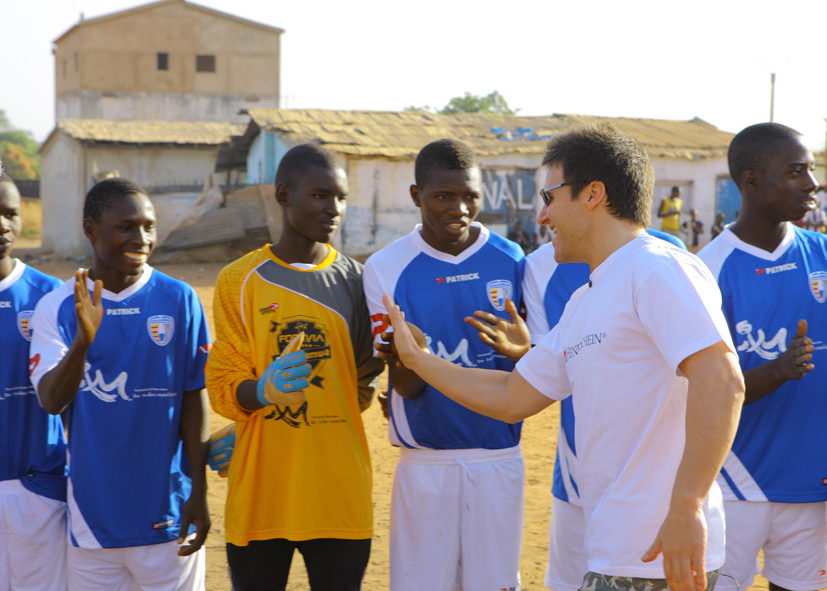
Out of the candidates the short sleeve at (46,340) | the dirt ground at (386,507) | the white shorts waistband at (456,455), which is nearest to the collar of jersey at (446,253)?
the white shorts waistband at (456,455)

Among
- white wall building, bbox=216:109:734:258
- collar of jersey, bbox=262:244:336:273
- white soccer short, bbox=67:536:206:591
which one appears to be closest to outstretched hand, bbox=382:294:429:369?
collar of jersey, bbox=262:244:336:273

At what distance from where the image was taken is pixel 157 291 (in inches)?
125

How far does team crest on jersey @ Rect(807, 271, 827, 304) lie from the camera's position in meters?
3.27

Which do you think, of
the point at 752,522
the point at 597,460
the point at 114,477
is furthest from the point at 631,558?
the point at 114,477

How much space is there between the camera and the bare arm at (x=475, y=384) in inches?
101

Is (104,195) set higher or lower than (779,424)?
higher

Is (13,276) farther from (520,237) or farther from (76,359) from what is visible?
(520,237)

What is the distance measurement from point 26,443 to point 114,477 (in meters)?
0.46

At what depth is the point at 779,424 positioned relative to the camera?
3.20 m

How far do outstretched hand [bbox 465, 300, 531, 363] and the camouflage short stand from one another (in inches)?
40.9

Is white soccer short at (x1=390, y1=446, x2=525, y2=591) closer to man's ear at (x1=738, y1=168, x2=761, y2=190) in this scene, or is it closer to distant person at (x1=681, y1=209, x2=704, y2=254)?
man's ear at (x1=738, y1=168, x2=761, y2=190)

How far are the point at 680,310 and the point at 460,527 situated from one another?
1.65 metres

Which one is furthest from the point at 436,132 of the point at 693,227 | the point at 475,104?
the point at 475,104

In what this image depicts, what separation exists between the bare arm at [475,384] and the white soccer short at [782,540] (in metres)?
1.28
